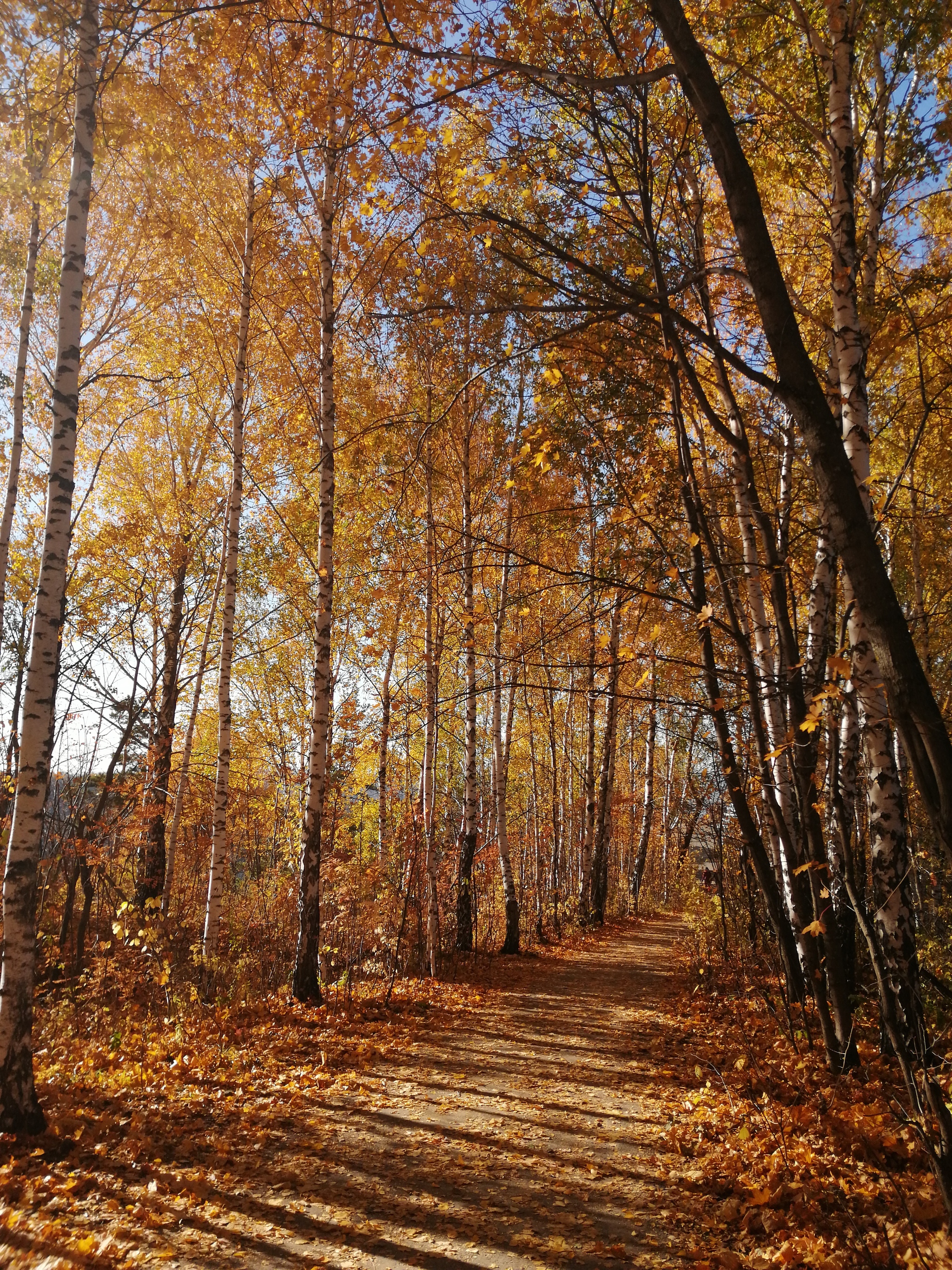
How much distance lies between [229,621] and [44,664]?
4.53 metres

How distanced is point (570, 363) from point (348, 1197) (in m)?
5.98

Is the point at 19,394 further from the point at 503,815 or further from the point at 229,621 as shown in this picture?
the point at 503,815

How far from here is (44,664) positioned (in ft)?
15.1

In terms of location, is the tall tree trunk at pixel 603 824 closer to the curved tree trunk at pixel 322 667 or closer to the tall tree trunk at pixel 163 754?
the curved tree trunk at pixel 322 667

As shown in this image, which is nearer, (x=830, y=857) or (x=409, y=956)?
(x=830, y=857)

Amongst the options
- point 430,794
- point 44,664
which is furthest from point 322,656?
point 44,664

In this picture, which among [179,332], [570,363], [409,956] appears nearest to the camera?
[570,363]

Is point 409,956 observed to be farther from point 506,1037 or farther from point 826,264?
point 826,264

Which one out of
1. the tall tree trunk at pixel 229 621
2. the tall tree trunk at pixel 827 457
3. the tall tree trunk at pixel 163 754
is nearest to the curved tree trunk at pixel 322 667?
the tall tree trunk at pixel 229 621

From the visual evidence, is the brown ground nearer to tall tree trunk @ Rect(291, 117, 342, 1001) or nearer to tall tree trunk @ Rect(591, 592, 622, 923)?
tall tree trunk @ Rect(291, 117, 342, 1001)

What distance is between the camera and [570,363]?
6.02 meters

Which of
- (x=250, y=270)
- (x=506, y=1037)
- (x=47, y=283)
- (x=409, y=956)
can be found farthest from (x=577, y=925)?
(x=47, y=283)

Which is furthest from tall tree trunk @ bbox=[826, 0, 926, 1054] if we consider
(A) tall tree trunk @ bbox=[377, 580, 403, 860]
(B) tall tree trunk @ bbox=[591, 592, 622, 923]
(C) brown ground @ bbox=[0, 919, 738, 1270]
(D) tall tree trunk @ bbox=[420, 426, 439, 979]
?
(B) tall tree trunk @ bbox=[591, 592, 622, 923]

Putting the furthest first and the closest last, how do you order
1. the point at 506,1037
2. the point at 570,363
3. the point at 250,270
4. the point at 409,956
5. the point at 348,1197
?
the point at 409,956 < the point at 250,270 < the point at 506,1037 < the point at 570,363 < the point at 348,1197
